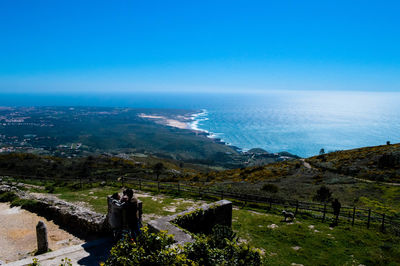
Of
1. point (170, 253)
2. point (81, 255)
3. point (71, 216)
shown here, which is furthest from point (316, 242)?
point (71, 216)

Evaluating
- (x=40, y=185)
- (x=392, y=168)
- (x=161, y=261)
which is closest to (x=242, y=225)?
(x=161, y=261)

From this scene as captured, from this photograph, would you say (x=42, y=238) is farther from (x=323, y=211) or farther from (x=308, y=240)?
(x=323, y=211)

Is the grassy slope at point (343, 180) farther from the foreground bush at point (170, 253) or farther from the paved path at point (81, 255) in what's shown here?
the foreground bush at point (170, 253)

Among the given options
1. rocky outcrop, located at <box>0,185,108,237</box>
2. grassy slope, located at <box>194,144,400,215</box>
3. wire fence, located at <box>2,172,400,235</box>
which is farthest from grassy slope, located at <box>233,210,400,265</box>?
grassy slope, located at <box>194,144,400,215</box>

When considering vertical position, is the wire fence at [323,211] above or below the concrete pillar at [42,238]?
below

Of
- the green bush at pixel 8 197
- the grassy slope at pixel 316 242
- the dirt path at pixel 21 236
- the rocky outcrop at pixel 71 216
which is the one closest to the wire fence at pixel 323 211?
the grassy slope at pixel 316 242

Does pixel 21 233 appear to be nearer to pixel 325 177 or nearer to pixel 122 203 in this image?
pixel 122 203
